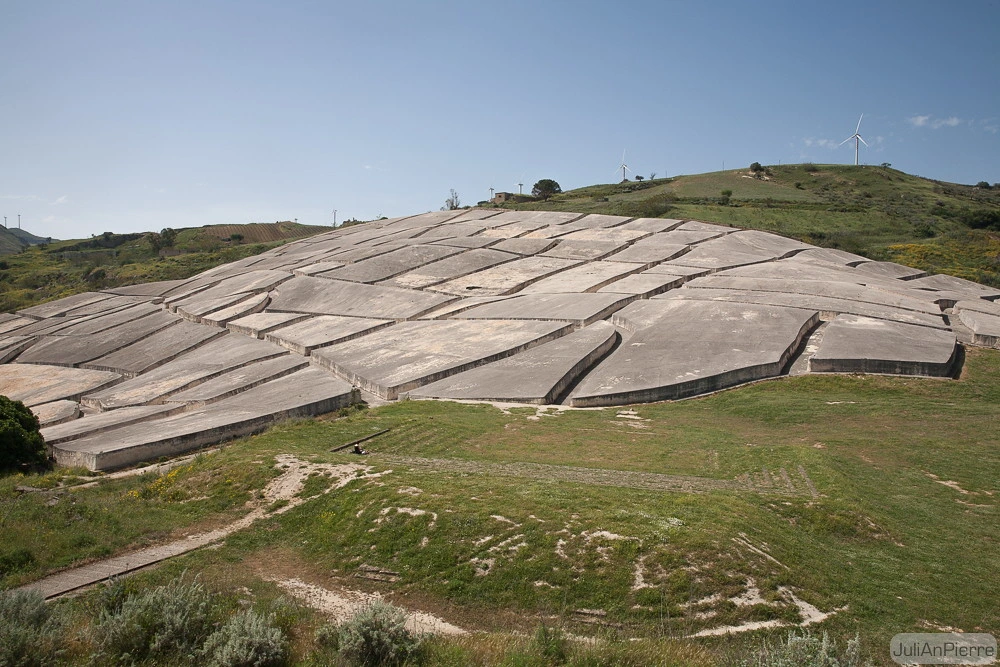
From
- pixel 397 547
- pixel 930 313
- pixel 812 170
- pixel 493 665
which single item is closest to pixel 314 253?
pixel 930 313

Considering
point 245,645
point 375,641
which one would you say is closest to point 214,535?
point 245,645

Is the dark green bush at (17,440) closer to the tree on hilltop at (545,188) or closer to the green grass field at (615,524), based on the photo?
the green grass field at (615,524)

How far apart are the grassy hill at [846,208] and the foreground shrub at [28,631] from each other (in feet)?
145

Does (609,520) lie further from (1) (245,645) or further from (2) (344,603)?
(1) (245,645)

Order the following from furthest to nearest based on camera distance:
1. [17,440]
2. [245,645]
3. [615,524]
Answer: [17,440], [615,524], [245,645]

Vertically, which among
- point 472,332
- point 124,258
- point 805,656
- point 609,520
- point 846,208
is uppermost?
point 846,208

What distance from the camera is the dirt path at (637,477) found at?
10375mm

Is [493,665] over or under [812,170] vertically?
under

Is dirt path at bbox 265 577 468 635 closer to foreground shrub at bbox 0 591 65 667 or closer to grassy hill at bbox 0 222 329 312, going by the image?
foreground shrub at bbox 0 591 65 667

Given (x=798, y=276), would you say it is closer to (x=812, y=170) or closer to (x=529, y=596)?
(x=529, y=596)

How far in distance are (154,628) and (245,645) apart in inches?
37.1

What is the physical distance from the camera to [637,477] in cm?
1093

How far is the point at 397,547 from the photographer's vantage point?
823 cm

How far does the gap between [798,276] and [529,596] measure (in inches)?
1019
